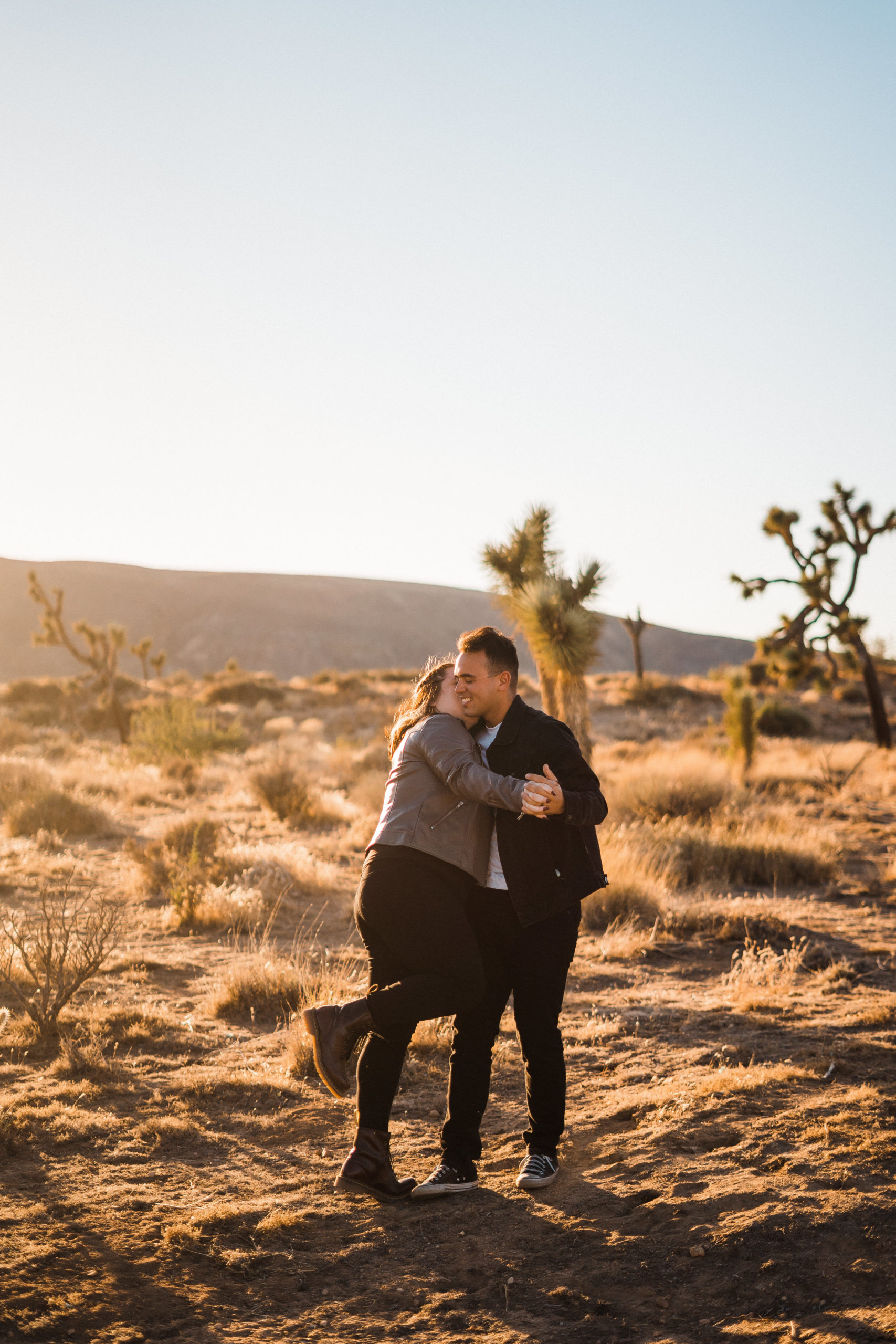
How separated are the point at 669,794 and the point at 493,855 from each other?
1048 centimetres

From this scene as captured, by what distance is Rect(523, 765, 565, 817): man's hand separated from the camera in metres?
3.42

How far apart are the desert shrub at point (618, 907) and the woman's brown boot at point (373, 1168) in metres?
4.92

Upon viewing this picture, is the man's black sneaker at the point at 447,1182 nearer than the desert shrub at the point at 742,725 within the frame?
Yes

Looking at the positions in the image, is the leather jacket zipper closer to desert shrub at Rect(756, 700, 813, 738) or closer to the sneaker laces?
the sneaker laces

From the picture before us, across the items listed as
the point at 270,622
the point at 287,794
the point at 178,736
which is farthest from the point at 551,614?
the point at 270,622

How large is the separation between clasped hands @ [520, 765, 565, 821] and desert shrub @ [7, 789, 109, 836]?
10.5 meters

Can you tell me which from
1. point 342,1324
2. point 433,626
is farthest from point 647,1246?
point 433,626

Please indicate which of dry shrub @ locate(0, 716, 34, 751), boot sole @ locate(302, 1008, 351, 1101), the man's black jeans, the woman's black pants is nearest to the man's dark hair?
the woman's black pants

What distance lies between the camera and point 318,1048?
3830 mm

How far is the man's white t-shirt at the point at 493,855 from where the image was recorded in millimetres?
3809

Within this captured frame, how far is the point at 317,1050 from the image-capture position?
151 inches

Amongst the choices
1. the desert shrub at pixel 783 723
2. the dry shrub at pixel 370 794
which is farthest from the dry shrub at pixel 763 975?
the desert shrub at pixel 783 723

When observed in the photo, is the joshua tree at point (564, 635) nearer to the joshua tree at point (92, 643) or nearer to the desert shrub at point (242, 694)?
the joshua tree at point (92, 643)

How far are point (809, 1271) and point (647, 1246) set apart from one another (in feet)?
1.73
